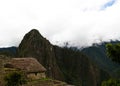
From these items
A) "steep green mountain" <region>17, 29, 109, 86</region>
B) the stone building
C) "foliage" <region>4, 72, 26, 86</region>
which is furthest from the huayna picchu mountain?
"foliage" <region>4, 72, 26, 86</region>

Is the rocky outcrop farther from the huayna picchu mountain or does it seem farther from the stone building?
the stone building

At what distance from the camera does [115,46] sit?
1334 cm

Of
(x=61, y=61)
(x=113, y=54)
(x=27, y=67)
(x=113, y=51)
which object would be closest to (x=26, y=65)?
(x=27, y=67)

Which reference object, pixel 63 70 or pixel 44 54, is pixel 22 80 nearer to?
pixel 44 54

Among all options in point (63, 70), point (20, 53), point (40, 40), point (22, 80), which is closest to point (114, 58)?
point (22, 80)

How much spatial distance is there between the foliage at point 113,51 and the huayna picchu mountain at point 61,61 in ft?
244

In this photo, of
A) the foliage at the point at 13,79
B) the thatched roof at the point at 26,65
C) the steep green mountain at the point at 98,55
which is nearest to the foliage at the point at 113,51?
the foliage at the point at 13,79

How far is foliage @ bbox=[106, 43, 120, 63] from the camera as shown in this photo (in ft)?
43.8

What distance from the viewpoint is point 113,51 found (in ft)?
43.9

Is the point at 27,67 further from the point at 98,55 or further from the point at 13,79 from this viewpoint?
the point at 98,55

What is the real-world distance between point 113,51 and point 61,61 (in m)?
107

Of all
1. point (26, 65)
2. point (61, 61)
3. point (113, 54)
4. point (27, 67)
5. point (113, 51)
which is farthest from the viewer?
point (61, 61)

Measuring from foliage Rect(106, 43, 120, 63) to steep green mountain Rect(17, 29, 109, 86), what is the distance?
244 ft

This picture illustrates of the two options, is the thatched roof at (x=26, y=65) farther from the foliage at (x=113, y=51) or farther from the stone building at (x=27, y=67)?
the foliage at (x=113, y=51)
